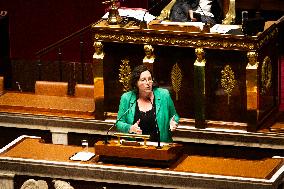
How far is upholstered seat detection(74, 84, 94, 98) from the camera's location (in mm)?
14031

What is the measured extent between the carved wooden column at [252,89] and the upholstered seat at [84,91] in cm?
196

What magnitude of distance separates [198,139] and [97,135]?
1106 mm

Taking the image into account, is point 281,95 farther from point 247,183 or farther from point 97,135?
point 247,183

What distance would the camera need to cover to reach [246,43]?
41.7 ft

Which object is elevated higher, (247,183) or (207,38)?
(207,38)

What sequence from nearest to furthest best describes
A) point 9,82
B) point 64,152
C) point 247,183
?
point 247,183 < point 64,152 < point 9,82

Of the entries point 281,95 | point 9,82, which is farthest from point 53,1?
point 281,95

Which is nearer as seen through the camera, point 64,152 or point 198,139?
point 64,152

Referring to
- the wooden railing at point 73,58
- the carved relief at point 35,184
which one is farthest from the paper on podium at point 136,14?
the carved relief at point 35,184

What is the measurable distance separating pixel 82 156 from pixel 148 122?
2.17ft

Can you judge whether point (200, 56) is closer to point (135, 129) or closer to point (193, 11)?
point (193, 11)

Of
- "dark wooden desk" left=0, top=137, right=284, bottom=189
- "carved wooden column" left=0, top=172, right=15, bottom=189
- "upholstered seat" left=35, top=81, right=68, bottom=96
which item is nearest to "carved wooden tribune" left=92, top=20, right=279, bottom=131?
"upholstered seat" left=35, top=81, right=68, bottom=96

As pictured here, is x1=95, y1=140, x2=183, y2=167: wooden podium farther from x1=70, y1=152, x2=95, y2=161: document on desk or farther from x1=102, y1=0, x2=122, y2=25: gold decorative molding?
x1=102, y1=0, x2=122, y2=25: gold decorative molding

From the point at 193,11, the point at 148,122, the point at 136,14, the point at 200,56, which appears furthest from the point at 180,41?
the point at 148,122
